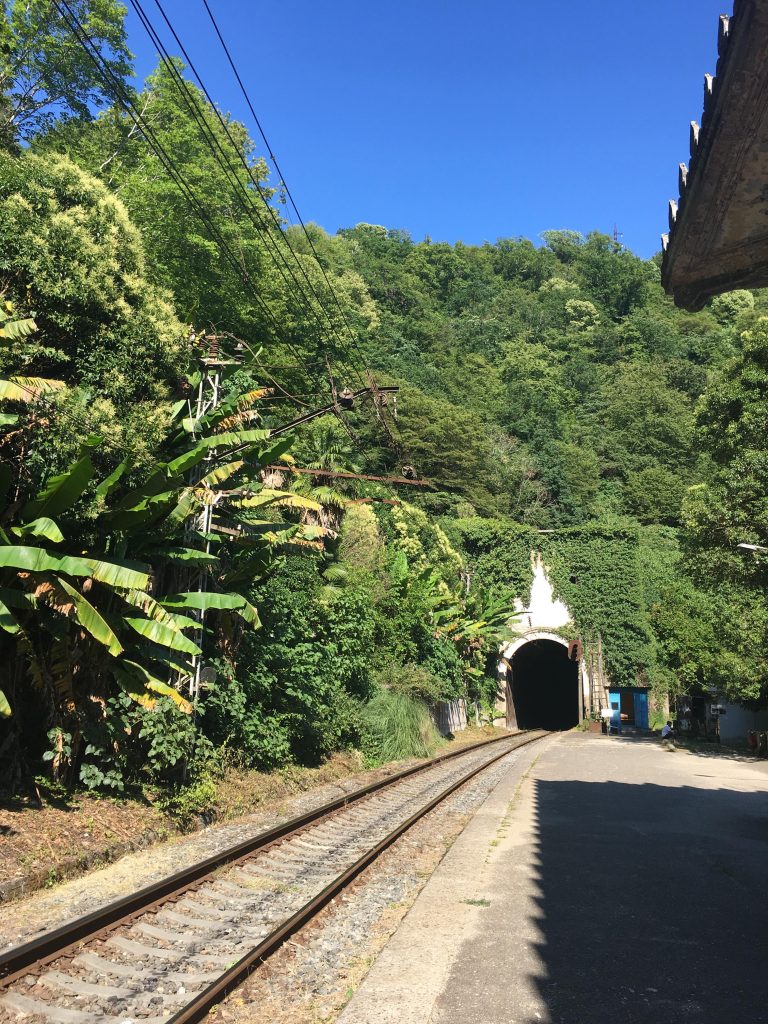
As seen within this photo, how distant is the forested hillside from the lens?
8406 mm

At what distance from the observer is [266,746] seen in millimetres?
11695

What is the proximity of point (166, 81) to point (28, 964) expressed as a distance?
95.5 ft

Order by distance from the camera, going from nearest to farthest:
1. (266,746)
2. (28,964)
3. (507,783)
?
(28,964), (266,746), (507,783)

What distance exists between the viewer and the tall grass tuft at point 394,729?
17.0 meters

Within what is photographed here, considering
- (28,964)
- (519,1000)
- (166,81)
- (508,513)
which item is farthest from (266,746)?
(508,513)

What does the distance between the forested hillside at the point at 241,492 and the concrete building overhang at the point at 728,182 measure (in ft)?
14.4

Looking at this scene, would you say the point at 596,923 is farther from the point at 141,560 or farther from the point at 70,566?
the point at 141,560

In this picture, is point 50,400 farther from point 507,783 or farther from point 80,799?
point 507,783

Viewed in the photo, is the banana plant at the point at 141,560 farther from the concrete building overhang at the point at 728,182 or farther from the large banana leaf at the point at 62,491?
the concrete building overhang at the point at 728,182

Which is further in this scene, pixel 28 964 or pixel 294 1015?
pixel 28 964

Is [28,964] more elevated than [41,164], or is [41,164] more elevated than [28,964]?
[41,164]

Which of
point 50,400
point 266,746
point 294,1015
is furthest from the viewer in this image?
point 266,746

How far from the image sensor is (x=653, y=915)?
5879 mm

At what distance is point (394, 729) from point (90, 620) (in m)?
12.1
